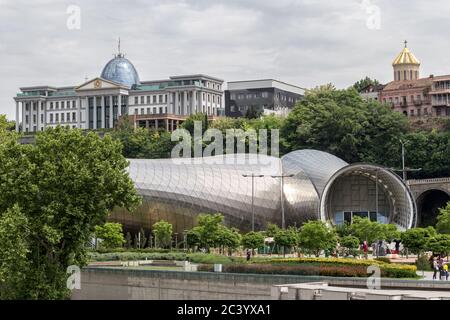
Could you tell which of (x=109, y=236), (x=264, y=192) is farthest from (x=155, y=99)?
(x=109, y=236)

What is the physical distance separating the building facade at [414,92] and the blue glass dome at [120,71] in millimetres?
50294

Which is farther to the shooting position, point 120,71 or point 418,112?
point 120,71

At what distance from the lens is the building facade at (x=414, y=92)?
4732 inches

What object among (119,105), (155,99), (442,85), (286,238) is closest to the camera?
(286,238)

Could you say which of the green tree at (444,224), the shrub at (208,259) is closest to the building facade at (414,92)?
the green tree at (444,224)

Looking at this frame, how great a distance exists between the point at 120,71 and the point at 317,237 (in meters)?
114

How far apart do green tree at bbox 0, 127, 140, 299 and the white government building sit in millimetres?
106652

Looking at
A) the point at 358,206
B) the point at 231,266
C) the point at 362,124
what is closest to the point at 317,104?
the point at 362,124

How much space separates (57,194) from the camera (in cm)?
3684

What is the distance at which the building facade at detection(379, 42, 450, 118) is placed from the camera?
120m

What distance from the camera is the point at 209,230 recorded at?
176 ft

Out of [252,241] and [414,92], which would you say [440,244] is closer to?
[252,241]

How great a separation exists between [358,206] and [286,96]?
227 feet

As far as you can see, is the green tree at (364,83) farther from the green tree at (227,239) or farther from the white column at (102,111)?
the green tree at (227,239)
